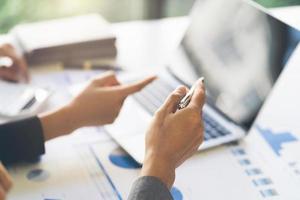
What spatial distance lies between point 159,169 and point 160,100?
333 mm

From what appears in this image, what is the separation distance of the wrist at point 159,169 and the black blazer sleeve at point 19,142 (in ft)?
0.85

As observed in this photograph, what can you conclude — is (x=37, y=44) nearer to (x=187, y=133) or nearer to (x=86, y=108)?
(x=86, y=108)

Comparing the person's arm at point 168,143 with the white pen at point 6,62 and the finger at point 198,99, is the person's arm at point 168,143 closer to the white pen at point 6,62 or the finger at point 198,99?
the finger at point 198,99

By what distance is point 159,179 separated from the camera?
2.48 feet

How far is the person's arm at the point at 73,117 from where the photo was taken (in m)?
0.93

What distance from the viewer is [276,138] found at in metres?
1.00

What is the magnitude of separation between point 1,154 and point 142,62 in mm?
503

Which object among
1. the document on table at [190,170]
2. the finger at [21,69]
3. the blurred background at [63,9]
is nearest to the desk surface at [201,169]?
the document on table at [190,170]

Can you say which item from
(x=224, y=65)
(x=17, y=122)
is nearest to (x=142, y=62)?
(x=224, y=65)

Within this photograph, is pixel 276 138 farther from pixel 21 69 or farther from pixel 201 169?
pixel 21 69

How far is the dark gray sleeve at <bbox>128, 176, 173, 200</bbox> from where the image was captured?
735mm

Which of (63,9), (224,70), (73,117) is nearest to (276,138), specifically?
(224,70)

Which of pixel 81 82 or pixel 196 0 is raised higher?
pixel 196 0

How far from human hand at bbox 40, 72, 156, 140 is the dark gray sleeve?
0.28m
